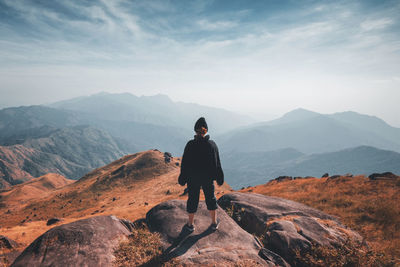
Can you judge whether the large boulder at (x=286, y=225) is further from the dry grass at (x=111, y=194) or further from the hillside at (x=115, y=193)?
the dry grass at (x=111, y=194)

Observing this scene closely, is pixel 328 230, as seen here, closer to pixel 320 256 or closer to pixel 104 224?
pixel 320 256

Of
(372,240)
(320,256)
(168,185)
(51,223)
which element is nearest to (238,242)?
(320,256)

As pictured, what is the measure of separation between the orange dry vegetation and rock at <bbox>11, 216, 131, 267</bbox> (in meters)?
10.1

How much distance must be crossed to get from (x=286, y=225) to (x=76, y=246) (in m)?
8.19

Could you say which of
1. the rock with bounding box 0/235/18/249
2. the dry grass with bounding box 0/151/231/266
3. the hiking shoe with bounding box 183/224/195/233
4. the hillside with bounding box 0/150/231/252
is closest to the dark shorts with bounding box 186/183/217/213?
the hiking shoe with bounding box 183/224/195/233

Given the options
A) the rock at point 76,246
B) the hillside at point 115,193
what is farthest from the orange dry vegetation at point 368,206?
the hillside at point 115,193

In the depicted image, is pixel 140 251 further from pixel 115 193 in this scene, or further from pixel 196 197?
pixel 115 193

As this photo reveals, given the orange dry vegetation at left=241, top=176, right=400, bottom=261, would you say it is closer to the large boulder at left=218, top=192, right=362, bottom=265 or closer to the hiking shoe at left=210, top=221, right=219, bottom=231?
Result: the large boulder at left=218, top=192, right=362, bottom=265

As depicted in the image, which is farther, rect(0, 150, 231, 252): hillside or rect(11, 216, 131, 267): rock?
rect(0, 150, 231, 252): hillside

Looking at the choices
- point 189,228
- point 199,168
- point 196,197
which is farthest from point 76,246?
point 199,168

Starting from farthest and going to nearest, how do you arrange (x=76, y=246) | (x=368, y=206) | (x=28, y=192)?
(x=28, y=192) < (x=368, y=206) < (x=76, y=246)

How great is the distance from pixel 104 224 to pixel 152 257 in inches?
105

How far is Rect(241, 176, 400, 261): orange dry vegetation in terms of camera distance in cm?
866

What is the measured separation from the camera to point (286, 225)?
26.8 ft
